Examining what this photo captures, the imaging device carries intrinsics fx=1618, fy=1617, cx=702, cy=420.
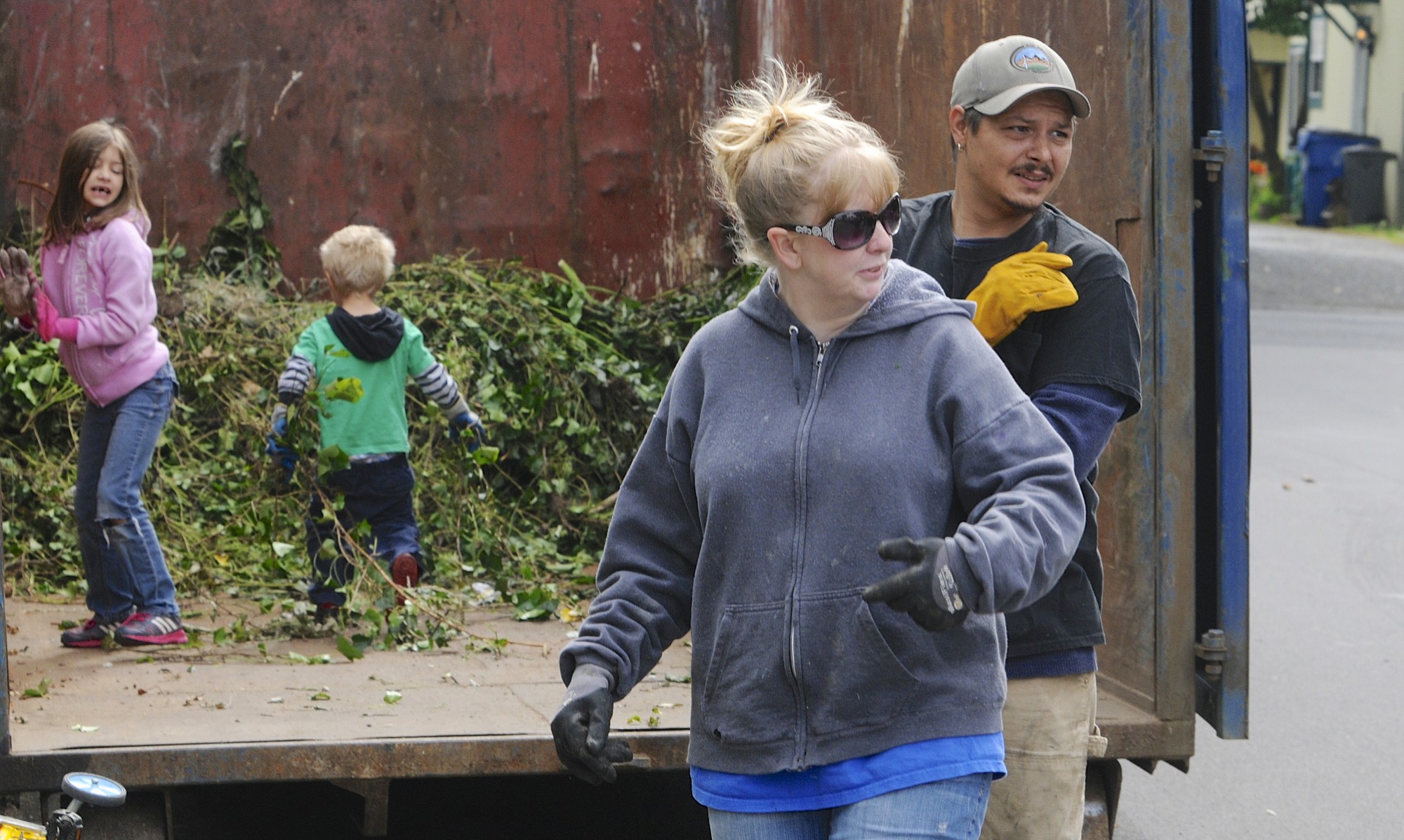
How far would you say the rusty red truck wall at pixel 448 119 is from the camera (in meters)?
7.81

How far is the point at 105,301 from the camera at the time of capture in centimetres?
507

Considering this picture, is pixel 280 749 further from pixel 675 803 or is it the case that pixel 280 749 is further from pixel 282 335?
pixel 282 335

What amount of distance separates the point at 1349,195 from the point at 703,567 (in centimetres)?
2958

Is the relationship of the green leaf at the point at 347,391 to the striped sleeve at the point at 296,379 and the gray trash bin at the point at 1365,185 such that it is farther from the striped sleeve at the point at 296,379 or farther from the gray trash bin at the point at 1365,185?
the gray trash bin at the point at 1365,185

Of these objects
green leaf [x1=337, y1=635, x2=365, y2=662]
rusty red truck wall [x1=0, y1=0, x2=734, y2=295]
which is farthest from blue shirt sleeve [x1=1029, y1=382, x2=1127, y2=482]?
rusty red truck wall [x1=0, y1=0, x2=734, y2=295]

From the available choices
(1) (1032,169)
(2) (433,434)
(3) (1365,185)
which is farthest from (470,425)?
(3) (1365,185)

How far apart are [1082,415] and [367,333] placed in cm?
355

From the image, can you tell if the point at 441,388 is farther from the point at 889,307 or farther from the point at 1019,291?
the point at 889,307

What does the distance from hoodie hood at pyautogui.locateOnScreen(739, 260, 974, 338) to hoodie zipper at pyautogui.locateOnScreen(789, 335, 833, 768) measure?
0.15 metres

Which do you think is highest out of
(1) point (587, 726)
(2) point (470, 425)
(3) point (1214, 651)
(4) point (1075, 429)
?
(4) point (1075, 429)

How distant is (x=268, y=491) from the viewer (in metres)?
6.59

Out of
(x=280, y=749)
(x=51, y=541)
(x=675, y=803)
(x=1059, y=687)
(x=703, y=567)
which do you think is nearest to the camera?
(x=703, y=567)

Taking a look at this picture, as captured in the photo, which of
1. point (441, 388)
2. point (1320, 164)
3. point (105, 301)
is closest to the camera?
point (105, 301)

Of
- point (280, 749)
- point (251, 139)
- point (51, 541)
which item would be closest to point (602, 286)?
point (251, 139)
